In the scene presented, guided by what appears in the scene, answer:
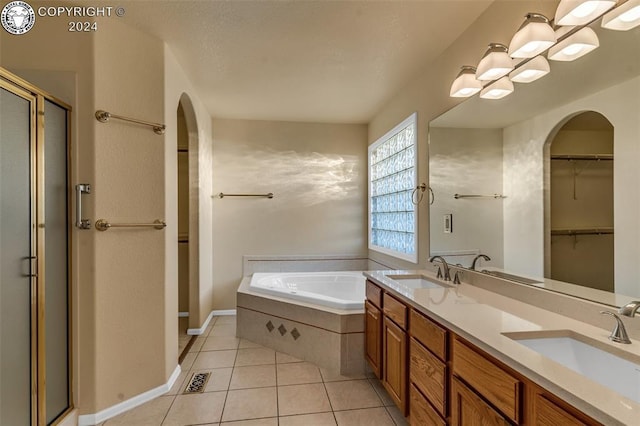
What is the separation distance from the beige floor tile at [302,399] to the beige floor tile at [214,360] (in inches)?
25.6

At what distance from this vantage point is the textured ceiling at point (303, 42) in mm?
1954

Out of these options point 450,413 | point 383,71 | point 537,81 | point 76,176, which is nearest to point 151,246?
point 76,176

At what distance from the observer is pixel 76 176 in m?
2.01

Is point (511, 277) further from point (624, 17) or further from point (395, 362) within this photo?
point (624, 17)

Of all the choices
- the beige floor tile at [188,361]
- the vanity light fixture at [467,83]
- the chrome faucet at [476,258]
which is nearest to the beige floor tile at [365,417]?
the chrome faucet at [476,258]

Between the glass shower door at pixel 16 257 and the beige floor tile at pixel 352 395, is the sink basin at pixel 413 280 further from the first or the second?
the glass shower door at pixel 16 257

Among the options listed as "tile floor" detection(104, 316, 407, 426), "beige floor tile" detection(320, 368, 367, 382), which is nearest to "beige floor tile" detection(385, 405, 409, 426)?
"tile floor" detection(104, 316, 407, 426)

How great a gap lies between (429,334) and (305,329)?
58.2 inches

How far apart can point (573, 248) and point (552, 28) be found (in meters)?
0.98

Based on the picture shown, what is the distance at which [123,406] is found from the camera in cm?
211

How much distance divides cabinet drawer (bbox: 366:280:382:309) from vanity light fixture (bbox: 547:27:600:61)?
1.55m

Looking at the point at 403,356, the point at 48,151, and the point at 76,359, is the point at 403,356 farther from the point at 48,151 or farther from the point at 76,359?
the point at 48,151

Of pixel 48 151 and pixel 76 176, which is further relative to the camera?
pixel 76 176

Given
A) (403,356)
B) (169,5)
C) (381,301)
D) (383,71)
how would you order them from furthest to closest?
(383,71), (381,301), (169,5), (403,356)
